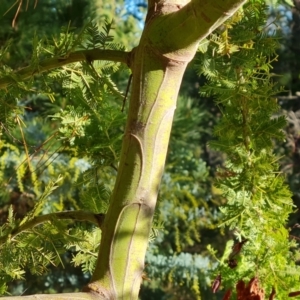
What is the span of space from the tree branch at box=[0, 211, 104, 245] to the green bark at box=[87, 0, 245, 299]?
21mm

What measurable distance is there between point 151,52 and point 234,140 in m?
0.14

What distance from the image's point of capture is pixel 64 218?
37cm

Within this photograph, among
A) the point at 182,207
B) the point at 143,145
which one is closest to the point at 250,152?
the point at 143,145

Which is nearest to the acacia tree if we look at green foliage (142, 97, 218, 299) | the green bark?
the green bark

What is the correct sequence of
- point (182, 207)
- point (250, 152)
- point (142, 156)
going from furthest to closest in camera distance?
point (182, 207) → point (250, 152) → point (142, 156)

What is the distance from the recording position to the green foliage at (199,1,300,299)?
40cm

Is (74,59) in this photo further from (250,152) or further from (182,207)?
(182,207)

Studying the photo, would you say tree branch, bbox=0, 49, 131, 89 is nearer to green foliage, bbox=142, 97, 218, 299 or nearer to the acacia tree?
the acacia tree

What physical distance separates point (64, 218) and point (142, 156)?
A: 3.6 inches

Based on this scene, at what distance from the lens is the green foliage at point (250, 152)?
396mm

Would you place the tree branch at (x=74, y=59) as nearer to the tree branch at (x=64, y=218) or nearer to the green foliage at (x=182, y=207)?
the tree branch at (x=64, y=218)

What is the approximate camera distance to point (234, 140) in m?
0.42

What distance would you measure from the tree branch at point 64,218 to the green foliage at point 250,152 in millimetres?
101

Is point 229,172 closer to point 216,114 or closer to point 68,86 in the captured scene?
point 68,86
